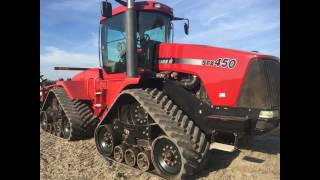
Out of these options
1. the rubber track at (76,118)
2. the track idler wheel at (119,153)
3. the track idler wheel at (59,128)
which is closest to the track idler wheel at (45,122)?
the track idler wheel at (59,128)

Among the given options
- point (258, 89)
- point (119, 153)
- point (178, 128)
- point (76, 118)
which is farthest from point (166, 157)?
point (76, 118)

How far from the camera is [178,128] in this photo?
5.88 metres

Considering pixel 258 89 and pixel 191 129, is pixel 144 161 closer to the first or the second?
pixel 191 129

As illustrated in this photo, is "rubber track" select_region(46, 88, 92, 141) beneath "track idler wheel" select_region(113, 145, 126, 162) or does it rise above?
above

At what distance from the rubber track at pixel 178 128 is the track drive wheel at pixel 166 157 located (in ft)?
0.51

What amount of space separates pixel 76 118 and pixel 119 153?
2738 millimetres

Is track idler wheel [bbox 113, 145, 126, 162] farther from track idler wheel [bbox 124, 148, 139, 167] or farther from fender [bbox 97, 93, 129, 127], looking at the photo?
fender [bbox 97, 93, 129, 127]

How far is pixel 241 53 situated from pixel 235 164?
7.29ft

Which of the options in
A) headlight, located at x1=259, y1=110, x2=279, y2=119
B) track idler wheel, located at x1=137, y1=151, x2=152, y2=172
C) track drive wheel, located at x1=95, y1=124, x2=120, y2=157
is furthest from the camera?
track drive wheel, located at x1=95, y1=124, x2=120, y2=157

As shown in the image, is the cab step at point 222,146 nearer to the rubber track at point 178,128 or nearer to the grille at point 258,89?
the rubber track at point 178,128

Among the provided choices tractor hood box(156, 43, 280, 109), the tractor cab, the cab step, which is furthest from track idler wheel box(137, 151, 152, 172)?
the tractor cab

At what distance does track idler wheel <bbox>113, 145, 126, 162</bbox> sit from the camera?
6969 mm

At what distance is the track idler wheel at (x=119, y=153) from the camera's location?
6.97 meters
